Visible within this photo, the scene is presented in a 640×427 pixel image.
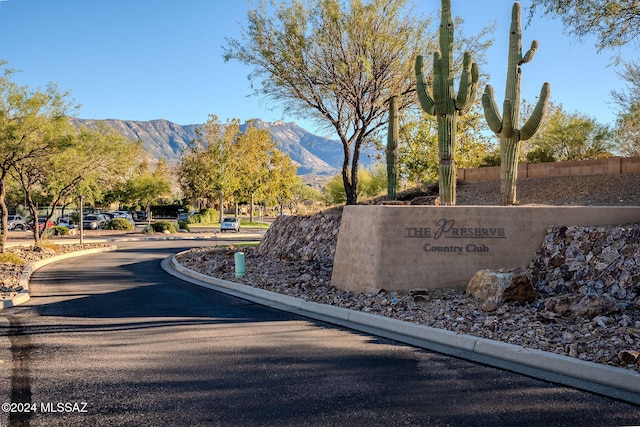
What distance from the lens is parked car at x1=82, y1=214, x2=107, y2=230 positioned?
46.1 meters

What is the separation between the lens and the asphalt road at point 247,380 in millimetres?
4617

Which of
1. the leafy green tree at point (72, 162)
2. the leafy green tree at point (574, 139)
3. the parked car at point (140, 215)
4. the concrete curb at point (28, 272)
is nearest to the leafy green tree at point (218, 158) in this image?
the parked car at point (140, 215)

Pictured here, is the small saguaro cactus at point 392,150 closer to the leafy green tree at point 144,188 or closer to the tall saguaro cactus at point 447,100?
the tall saguaro cactus at point 447,100

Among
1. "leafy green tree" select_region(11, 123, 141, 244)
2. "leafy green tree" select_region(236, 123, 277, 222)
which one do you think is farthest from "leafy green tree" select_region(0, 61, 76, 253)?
"leafy green tree" select_region(236, 123, 277, 222)

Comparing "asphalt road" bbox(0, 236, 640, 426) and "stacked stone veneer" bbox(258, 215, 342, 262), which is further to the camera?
"stacked stone veneer" bbox(258, 215, 342, 262)

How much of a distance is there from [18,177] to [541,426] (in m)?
25.2

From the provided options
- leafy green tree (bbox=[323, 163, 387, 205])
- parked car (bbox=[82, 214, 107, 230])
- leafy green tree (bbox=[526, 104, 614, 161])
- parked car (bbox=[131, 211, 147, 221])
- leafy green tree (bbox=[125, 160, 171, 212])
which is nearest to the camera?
leafy green tree (bbox=[526, 104, 614, 161])

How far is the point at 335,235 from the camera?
1520 centimetres

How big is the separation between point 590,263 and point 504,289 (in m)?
1.86

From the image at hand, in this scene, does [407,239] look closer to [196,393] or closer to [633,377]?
[633,377]

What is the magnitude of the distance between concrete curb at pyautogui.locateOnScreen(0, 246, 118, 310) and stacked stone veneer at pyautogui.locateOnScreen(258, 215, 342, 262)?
7311 mm

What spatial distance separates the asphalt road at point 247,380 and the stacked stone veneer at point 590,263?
3683 mm

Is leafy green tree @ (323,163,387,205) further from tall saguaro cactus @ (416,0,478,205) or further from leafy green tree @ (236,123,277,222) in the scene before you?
tall saguaro cactus @ (416,0,478,205)

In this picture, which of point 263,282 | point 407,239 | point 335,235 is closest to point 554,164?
point 335,235
